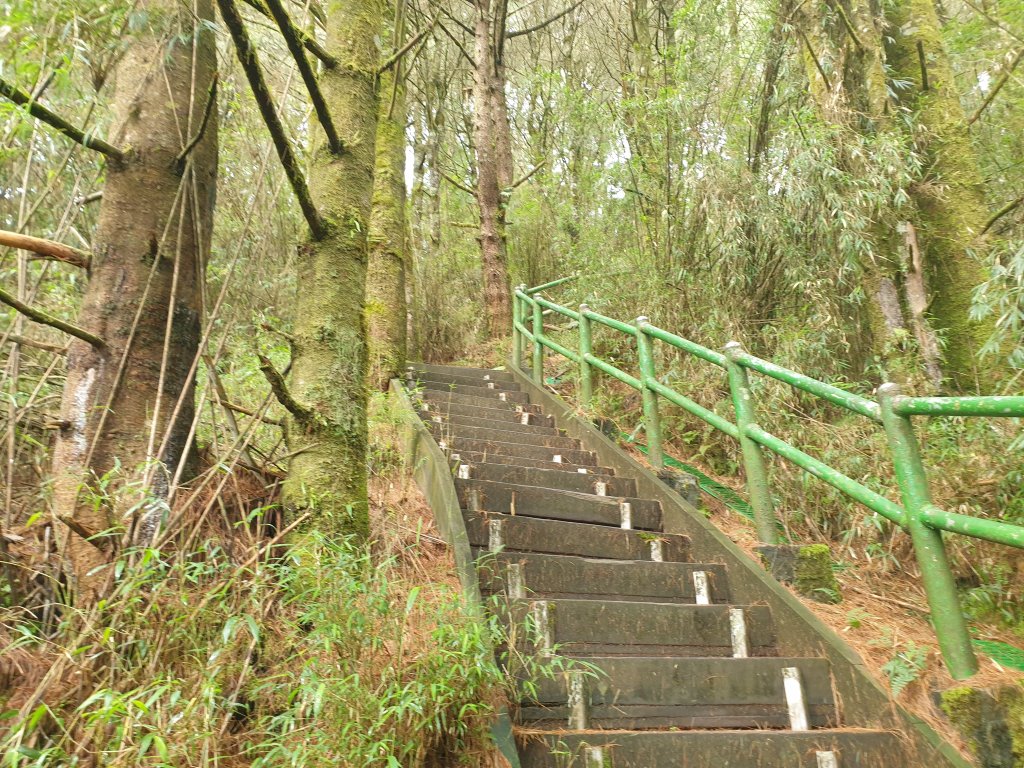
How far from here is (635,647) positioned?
287 centimetres

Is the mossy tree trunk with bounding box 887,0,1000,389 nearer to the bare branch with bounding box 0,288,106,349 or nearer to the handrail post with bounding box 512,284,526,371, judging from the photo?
the handrail post with bounding box 512,284,526,371

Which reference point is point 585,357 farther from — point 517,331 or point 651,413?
point 517,331

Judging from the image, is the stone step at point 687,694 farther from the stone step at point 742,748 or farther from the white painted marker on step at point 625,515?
the white painted marker on step at point 625,515

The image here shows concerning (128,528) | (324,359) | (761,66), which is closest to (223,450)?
(324,359)

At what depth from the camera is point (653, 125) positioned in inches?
283

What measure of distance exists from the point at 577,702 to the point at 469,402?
440 centimetres

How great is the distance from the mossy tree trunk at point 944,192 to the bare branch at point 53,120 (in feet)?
17.6

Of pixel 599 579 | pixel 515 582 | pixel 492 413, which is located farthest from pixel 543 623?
pixel 492 413

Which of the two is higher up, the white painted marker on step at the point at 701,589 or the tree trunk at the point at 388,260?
the tree trunk at the point at 388,260

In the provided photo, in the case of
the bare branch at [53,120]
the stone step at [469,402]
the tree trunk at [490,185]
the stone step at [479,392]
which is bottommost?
the stone step at [469,402]

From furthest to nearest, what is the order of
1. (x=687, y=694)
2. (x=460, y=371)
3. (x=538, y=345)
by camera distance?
1. (x=460, y=371)
2. (x=538, y=345)
3. (x=687, y=694)

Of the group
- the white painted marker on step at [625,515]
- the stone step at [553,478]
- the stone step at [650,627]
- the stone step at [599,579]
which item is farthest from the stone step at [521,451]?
the stone step at [650,627]

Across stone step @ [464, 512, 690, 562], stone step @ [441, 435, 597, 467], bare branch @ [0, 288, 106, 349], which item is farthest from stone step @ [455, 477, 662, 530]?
bare branch @ [0, 288, 106, 349]

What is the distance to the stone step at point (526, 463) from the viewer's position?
15.6 feet
